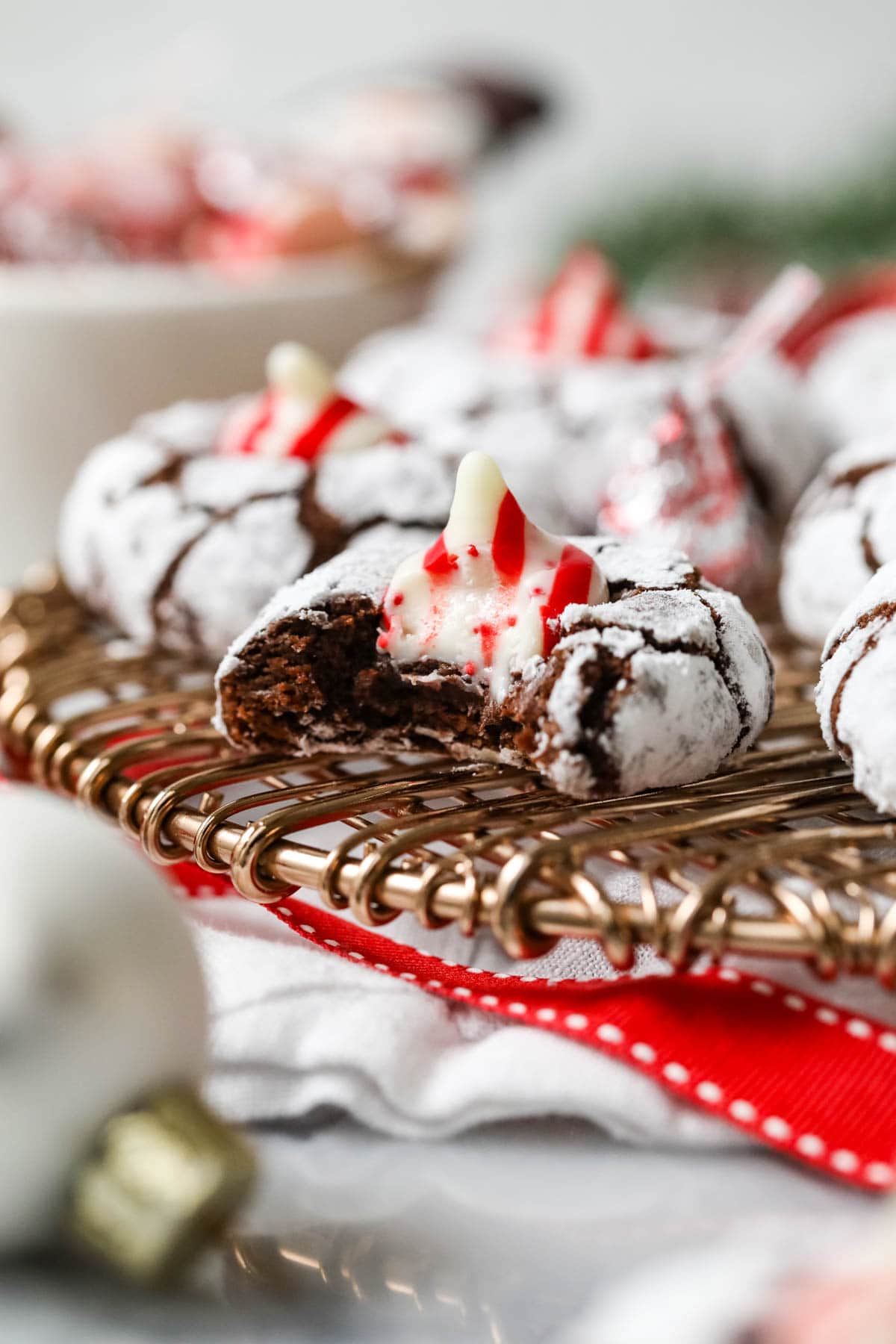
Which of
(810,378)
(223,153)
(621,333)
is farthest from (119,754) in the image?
(223,153)

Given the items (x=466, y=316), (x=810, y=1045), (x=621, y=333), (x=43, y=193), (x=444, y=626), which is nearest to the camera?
(x=810, y=1045)

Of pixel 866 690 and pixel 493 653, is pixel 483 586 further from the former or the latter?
pixel 866 690

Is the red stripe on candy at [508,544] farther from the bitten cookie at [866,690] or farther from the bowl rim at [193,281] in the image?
the bowl rim at [193,281]

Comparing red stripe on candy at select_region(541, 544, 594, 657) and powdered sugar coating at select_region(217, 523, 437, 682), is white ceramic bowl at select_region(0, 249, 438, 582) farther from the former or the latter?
red stripe on candy at select_region(541, 544, 594, 657)

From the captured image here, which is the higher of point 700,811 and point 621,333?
point 621,333

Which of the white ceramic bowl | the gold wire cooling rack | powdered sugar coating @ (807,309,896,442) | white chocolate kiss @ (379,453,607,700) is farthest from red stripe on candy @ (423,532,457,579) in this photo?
the white ceramic bowl

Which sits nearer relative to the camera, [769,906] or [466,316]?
[769,906]

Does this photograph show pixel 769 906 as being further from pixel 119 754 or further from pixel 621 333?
pixel 621 333
